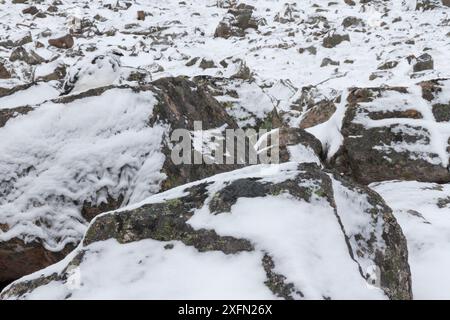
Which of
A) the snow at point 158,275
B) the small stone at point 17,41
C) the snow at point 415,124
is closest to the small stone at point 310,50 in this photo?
the small stone at point 17,41

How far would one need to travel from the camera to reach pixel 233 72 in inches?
634

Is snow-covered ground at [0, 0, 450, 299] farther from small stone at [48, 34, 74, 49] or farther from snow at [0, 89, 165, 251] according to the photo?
small stone at [48, 34, 74, 49]

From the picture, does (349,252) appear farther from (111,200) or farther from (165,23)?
(165,23)

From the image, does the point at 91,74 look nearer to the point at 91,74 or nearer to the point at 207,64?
the point at 91,74

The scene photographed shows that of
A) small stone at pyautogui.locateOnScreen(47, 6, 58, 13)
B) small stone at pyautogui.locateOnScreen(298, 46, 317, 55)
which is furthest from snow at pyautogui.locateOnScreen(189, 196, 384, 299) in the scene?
small stone at pyautogui.locateOnScreen(47, 6, 58, 13)

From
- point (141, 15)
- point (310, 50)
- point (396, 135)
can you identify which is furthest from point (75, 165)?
point (141, 15)

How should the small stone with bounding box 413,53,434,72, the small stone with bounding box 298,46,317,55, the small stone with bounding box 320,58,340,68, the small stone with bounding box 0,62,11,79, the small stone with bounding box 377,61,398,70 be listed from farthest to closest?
1. the small stone with bounding box 298,46,317,55
2. the small stone with bounding box 320,58,340,68
3. the small stone with bounding box 377,61,398,70
4. the small stone with bounding box 0,62,11,79
5. the small stone with bounding box 413,53,434,72

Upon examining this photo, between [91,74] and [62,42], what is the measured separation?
53.6 feet

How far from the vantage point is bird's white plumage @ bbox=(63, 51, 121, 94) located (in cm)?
592

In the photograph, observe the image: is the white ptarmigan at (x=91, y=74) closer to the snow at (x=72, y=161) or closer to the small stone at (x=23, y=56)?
the snow at (x=72, y=161)

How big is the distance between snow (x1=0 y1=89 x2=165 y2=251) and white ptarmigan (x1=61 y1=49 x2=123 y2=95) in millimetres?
1019

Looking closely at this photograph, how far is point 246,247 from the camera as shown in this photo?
2.66 meters

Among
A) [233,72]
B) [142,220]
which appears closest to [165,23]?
[233,72]

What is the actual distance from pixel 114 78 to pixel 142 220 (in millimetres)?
3771
